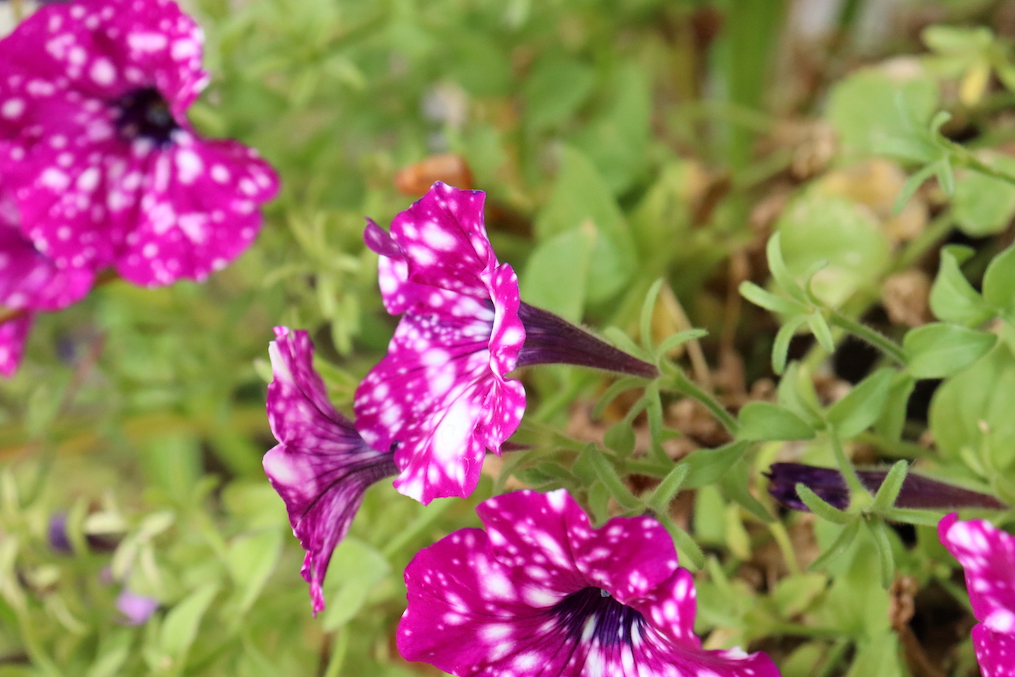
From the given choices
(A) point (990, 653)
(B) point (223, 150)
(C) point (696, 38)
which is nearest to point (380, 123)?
(B) point (223, 150)

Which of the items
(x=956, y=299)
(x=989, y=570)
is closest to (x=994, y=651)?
(x=989, y=570)

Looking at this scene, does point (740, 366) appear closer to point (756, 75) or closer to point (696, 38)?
point (756, 75)

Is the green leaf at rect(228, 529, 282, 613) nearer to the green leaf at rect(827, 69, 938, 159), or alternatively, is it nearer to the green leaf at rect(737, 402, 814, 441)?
the green leaf at rect(737, 402, 814, 441)

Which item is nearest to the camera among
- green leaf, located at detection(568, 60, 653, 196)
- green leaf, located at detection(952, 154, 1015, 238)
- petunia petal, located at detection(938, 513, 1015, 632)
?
petunia petal, located at detection(938, 513, 1015, 632)

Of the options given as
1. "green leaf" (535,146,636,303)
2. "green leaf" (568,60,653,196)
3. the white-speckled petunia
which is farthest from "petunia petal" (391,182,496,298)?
"green leaf" (568,60,653,196)

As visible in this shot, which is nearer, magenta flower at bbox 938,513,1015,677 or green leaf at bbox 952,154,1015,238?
magenta flower at bbox 938,513,1015,677
